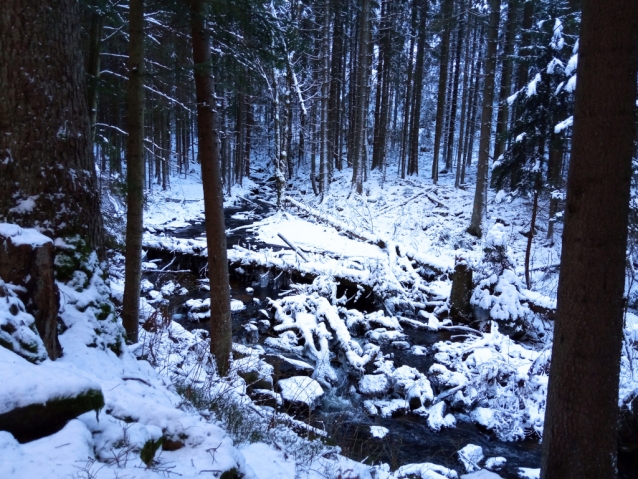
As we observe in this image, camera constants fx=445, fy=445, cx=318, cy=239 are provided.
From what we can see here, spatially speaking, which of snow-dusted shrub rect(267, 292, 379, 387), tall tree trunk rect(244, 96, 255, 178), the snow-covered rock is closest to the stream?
the snow-covered rock

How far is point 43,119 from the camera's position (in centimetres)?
359

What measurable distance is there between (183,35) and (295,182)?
25295 millimetres

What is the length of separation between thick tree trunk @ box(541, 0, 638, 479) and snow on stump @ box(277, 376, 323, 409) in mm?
3702

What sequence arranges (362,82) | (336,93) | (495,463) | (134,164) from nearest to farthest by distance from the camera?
(495,463)
(134,164)
(362,82)
(336,93)

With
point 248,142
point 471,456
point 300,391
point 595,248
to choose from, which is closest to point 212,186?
point 300,391

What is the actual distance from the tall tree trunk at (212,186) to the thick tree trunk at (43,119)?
6.86 ft

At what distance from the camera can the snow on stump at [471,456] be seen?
18.0ft

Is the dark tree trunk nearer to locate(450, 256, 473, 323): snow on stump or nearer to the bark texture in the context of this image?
locate(450, 256, 473, 323): snow on stump

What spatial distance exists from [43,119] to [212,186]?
2760 millimetres

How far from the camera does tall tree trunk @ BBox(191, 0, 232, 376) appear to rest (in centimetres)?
596

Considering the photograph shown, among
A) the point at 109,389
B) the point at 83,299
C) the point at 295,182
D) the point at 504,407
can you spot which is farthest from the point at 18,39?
→ the point at 295,182

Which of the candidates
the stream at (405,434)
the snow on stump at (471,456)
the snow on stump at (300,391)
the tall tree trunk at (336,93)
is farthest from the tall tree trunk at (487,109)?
the tall tree trunk at (336,93)

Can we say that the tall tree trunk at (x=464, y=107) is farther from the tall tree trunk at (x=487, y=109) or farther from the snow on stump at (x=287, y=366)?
the snow on stump at (x=287, y=366)

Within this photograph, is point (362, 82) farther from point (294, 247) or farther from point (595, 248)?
point (595, 248)
